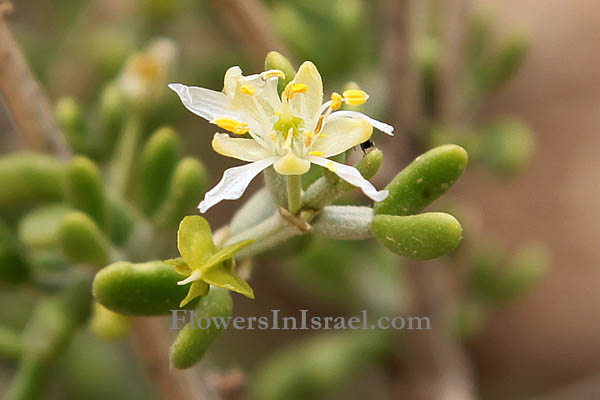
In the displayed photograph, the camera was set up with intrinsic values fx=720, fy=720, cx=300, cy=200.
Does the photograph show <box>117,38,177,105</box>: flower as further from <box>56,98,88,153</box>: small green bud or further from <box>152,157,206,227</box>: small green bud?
<box>152,157,206,227</box>: small green bud

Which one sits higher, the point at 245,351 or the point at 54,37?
the point at 54,37

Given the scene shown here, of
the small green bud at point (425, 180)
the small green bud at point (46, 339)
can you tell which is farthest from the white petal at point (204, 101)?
the small green bud at point (46, 339)

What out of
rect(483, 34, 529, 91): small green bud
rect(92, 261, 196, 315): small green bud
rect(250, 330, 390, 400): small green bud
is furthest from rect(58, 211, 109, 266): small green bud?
rect(483, 34, 529, 91): small green bud

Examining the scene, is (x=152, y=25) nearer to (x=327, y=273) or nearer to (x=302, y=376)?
(x=327, y=273)

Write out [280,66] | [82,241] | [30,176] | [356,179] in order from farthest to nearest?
[30,176] → [82,241] → [280,66] → [356,179]

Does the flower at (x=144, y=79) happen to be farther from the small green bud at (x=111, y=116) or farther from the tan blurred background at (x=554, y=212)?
the tan blurred background at (x=554, y=212)

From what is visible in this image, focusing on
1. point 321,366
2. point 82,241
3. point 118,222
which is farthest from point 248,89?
point 321,366

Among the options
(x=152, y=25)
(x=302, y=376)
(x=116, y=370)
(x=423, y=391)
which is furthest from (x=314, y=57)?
(x=116, y=370)

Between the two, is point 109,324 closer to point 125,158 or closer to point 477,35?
point 125,158
